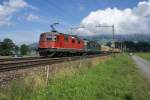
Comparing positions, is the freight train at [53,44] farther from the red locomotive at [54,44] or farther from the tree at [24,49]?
the tree at [24,49]

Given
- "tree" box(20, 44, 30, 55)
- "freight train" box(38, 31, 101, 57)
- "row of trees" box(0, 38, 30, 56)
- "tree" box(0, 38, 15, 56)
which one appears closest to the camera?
"freight train" box(38, 31, 101, 57)

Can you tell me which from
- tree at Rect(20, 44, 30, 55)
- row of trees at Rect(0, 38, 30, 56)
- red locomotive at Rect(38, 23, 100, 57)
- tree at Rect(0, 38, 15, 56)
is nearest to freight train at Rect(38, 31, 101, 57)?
red locomotive at Rect(38, 23, 100, 57)

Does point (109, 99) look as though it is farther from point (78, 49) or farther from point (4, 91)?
point (78, 49)

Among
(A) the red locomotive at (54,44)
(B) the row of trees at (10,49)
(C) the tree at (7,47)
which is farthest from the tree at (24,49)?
(A) the red locomotive at (54,44)

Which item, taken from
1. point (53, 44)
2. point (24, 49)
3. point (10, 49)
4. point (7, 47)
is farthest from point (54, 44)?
point (24, 49)

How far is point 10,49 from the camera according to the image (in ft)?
224

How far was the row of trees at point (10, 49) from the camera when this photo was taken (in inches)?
2554

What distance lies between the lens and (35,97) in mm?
12195

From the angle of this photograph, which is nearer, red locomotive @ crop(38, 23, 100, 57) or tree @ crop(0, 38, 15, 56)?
red locomotive @ crop(38, 23, 100, 57)

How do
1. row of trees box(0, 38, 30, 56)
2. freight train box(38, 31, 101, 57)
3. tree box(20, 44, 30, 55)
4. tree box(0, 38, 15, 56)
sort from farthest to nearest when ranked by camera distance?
1. tree box(20, 44, 30, 55)
2. tree box(0, 38, 15, 56)
3. row of trees box(0, 38, 30, 56)
4. freight train box(38, 31, 101, 57)

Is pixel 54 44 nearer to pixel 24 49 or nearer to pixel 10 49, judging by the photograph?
pixel 10 49

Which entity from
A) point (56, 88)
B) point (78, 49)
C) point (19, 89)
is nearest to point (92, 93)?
point (56, 88)

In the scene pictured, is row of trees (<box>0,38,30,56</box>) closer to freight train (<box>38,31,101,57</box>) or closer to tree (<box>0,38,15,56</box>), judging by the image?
tree (<box>0,38,15,56</box>)

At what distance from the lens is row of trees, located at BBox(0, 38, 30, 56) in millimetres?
64869
